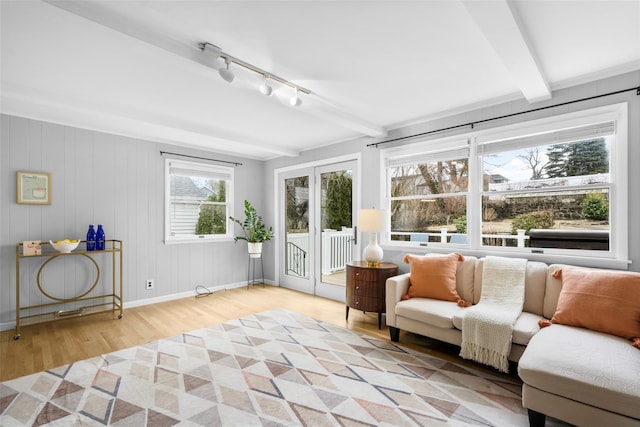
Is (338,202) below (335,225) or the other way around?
the other way around

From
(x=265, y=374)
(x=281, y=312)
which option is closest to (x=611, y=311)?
(x=265, y=374)

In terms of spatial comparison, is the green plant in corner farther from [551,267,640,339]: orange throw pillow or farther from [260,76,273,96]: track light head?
[551,267,640,339]: orange throw pillow

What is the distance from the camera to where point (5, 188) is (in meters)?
3.39

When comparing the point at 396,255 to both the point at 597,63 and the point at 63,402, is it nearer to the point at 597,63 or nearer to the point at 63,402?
the point at 597,63

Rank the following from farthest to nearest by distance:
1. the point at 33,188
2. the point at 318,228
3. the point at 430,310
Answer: the point at 318,228 < the point at 33,188 < the point at 430,310

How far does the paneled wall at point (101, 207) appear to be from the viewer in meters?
3.42

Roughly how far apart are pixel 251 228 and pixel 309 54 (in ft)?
12.5

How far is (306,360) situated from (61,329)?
2.88m

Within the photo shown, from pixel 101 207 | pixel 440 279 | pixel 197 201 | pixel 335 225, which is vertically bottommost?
pixel 440 279

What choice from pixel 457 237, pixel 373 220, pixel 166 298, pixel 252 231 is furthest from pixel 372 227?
pixel 166 298

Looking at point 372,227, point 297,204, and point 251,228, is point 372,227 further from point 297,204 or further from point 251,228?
point 251,228

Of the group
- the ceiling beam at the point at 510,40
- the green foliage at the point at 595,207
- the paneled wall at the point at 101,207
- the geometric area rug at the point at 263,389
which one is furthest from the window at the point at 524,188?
the paneled wall at the point at 101,207

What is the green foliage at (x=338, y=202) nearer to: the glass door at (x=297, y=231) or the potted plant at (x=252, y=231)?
the glass door at (x=297, y=231)

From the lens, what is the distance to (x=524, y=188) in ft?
10.2
